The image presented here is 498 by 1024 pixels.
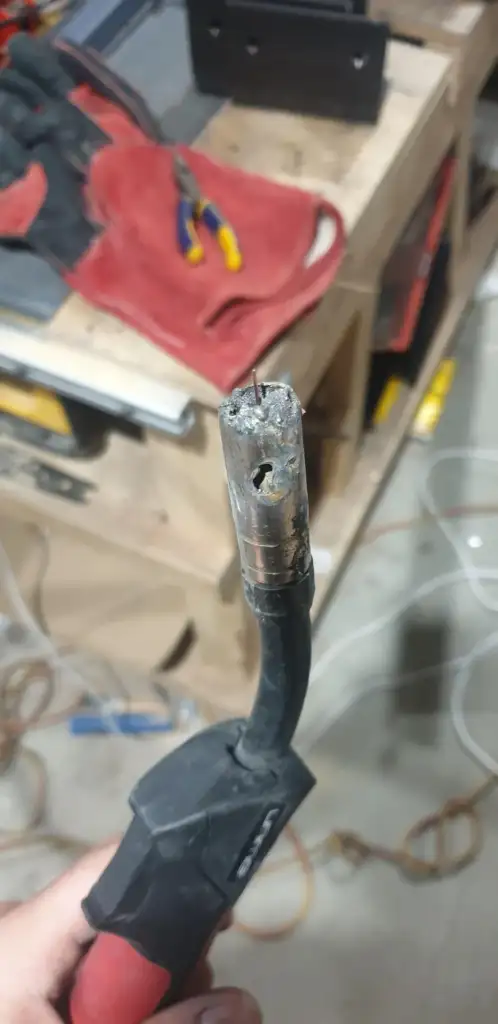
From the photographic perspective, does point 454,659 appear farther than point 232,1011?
Yes

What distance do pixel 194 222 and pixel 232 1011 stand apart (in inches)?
20.0

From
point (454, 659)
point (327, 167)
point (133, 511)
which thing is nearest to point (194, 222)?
point (327, 167)

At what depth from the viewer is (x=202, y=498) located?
687 mm

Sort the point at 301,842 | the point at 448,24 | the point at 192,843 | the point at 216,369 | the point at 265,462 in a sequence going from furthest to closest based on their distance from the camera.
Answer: the point at 301,842 < the point at 448,24 < the point at 216,369 < the point at 192,843 < the point at 265,462

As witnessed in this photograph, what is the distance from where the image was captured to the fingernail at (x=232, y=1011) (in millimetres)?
494

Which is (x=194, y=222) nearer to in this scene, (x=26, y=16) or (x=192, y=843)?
(x=26, y=16)

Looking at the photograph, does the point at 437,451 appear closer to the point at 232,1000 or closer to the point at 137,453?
the point at 137,453

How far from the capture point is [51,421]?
733mm

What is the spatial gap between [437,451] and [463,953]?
1.90 feet

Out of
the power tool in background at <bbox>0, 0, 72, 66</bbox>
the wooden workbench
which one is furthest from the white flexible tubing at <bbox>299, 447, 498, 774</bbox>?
the power tool in background at <bbox>0, 0, 72, 66</bbox>

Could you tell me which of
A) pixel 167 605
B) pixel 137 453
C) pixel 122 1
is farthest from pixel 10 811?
pixel 122 1

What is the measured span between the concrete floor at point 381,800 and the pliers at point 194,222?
0.53 m

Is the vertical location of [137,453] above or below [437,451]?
above

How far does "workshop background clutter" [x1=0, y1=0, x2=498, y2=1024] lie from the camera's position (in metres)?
0.60
